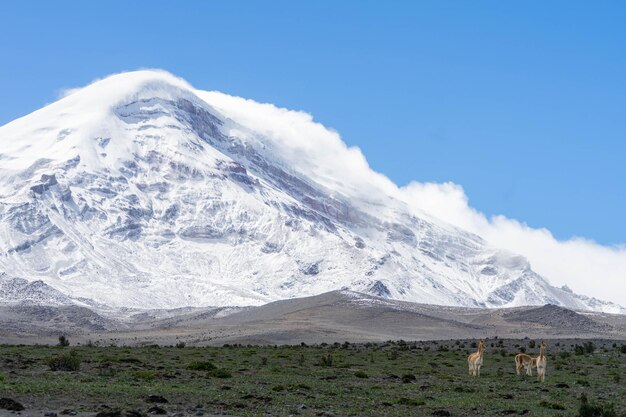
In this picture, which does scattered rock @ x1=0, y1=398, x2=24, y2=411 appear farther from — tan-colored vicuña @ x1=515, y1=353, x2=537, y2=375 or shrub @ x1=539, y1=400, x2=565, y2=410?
tan-colored vicuña @ x1=515, y1=353, x2=537, y2=375

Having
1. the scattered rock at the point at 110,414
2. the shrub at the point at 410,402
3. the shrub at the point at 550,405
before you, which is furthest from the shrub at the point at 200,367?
the scattered rock at the point at 110,414

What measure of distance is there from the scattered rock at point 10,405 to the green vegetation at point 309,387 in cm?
81

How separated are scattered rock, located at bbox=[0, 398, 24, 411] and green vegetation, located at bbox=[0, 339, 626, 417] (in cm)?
81

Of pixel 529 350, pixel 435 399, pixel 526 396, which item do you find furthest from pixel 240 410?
pixel 529 350

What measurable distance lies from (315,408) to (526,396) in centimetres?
871

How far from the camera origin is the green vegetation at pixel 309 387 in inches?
1110

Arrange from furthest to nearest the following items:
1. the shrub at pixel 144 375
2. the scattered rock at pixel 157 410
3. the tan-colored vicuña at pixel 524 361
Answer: the tan-colored vicuña at pixel 524 361 → the shrub at pixel 144 375 → the scattered rock at pixel 157 410

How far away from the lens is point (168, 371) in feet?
134

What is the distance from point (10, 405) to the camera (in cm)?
2594

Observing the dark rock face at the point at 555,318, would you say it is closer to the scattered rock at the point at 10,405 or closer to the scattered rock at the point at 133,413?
the scattered rock at the point at 133,413

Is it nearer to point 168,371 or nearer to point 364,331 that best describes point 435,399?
point 168,371

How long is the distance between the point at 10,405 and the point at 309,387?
38.0ft

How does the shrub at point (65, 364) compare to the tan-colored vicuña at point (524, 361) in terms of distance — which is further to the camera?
the tan-colored vicuña at point (524, 361)

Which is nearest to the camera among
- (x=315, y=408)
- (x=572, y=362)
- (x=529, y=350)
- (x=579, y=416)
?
(x=579, y=416)
